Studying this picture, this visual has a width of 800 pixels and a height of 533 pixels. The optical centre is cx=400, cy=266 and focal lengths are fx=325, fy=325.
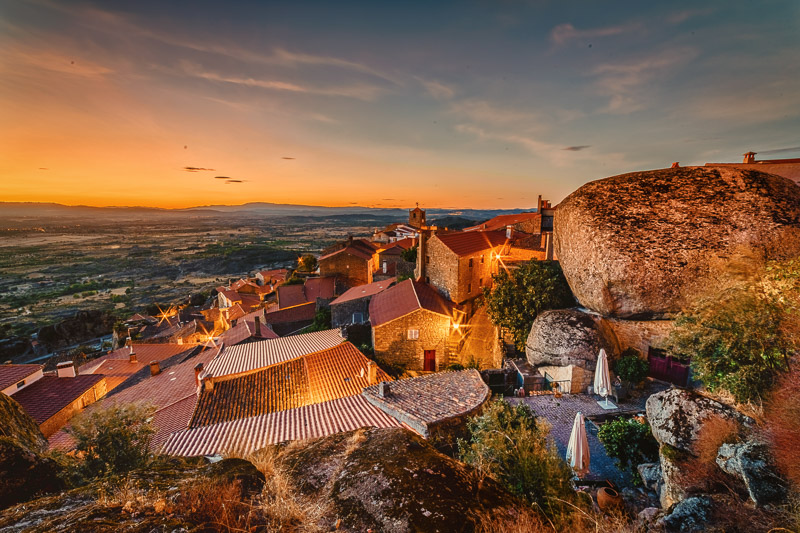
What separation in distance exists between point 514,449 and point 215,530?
4.74m

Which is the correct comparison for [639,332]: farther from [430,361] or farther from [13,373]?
[13,373]

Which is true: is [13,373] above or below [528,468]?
below

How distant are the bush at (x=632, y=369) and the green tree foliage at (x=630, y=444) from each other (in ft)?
17.3

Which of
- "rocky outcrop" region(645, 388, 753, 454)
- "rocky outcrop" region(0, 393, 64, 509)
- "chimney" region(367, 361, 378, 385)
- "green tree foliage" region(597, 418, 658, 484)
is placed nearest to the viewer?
"rocky outcrop" region(0, 393, 64, 509)

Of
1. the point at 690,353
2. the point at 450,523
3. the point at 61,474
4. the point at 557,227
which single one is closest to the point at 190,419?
the point at 61,474

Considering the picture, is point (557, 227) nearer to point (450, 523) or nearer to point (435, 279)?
point (435, 279)

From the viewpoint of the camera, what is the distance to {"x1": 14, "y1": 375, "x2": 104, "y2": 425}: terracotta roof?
13922 mm

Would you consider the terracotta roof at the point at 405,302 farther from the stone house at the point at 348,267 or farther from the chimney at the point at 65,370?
the chimney at the point at 65,370

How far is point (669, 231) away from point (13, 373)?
2923cm

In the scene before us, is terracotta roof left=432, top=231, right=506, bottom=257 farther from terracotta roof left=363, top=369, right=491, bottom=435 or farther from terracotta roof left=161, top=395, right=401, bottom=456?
terracotta roof left=161, top=395, right=401, bottom=456

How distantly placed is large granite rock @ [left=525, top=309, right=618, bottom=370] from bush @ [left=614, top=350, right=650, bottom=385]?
69cm

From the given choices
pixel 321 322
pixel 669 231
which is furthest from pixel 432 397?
pixel 321 322

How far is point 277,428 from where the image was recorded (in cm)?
1069

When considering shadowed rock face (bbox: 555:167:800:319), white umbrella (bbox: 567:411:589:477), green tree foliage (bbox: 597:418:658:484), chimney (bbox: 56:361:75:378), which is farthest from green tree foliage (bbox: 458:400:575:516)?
chimney (bbox: 56:361:75:378)
